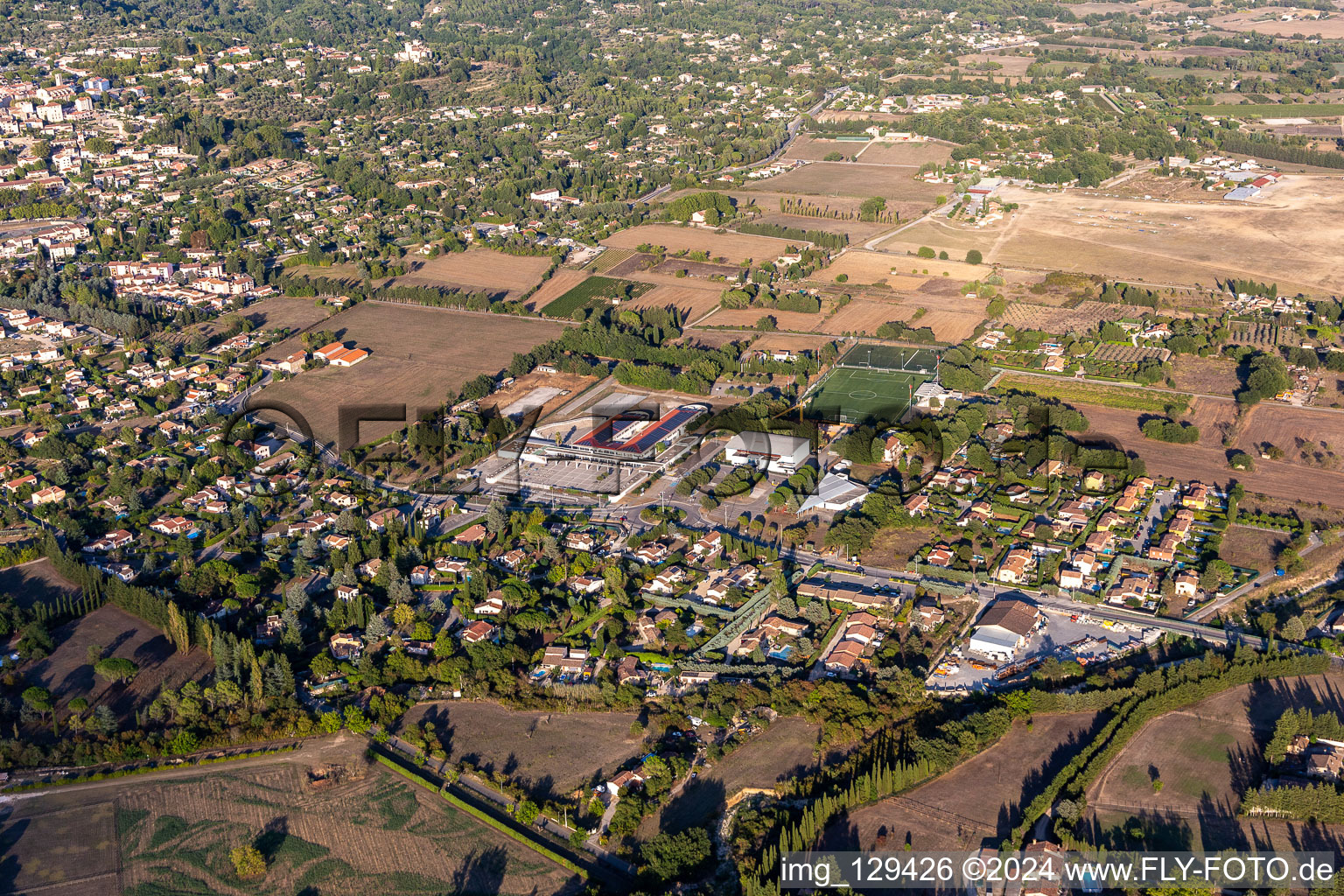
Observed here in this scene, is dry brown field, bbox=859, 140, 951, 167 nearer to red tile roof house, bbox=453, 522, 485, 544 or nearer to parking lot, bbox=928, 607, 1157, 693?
red tile roof house, bbox=453, 522, 485, 544

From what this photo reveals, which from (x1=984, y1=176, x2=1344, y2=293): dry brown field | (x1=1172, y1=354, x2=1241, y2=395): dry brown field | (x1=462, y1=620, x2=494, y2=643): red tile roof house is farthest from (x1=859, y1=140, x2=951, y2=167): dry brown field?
(x1=462, y1=620, x2=494, y2=643): red tile roof house

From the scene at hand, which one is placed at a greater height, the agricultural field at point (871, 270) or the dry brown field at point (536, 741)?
the agricultural field at point (871, 270)

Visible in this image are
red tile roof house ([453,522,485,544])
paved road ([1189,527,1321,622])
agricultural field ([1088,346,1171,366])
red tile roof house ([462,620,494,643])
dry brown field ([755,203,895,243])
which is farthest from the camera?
dry brown field ([755,203,895,243])

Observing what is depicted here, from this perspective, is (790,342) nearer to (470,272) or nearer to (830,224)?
(470,272)

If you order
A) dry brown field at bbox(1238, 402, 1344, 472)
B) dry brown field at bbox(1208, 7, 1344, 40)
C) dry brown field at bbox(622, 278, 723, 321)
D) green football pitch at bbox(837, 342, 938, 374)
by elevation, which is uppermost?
dry brown field at bbox(1208, 7, 1344, 40)

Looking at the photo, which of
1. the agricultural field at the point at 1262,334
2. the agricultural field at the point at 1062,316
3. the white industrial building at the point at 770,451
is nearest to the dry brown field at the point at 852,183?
the agricultural field at the point at 1062,316

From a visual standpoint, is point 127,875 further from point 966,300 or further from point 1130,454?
point 966,300

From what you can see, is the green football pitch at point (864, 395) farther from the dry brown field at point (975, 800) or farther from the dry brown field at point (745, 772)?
the dry brown field at point (745, 772)
